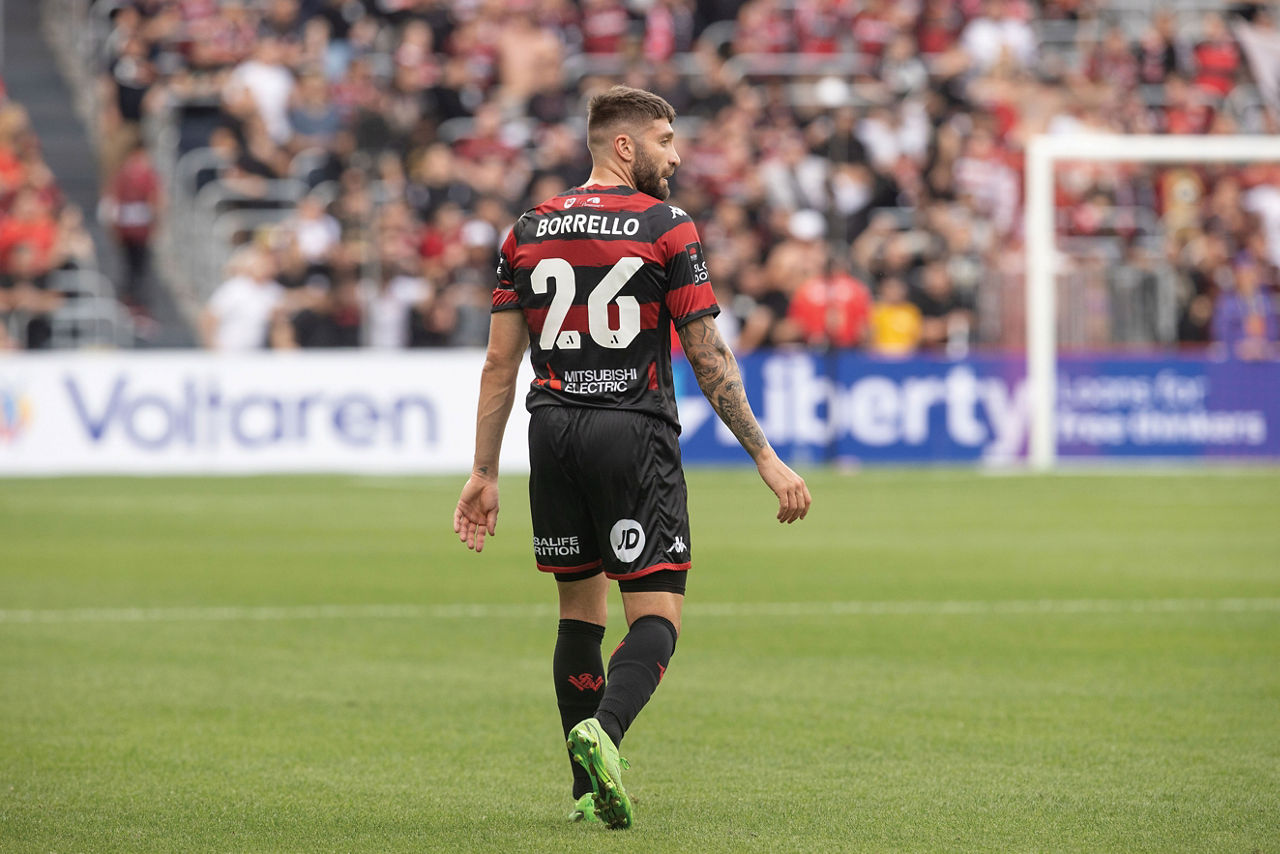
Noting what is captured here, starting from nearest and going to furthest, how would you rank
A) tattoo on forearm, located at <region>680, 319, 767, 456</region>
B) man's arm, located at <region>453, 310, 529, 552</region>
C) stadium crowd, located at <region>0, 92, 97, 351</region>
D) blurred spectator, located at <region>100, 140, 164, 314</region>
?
tattoo on forearm, located at <region>680, 319, 767, 456</region>
man's arm, located at <region>453, 310, 529, 552</region>
stadium crowd, located at <region>0, 92, 97, 351</region>
blurred spectator, located at <region>100, 140, 164, 314</region>

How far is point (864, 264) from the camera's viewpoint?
2464 cm

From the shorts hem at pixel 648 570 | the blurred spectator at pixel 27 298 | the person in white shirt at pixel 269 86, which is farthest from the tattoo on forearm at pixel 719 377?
the person in white shirt at pixel 269 86

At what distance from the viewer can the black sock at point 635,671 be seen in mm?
5367

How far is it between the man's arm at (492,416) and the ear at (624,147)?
0.55 metres

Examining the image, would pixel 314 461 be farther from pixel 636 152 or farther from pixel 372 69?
pixel 636 152

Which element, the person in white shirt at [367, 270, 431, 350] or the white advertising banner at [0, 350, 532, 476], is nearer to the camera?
the white advertising banner at [0, 350, 532, 476]

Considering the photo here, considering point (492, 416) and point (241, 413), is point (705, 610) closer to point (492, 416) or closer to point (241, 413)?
point (492, 416)

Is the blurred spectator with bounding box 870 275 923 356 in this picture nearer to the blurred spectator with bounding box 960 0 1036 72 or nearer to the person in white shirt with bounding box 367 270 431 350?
the person in white shirt with bounding box 367 270 431 350

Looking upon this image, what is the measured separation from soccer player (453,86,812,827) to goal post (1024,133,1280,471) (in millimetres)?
16534

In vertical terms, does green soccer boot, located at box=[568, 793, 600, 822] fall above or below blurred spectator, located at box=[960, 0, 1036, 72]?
below

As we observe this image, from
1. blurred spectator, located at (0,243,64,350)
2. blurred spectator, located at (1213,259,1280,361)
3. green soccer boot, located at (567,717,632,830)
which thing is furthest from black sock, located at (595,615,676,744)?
blurred spectator, located at (1213,259,1280,361)

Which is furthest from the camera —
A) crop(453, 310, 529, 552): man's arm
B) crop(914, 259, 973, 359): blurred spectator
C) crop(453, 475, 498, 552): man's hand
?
crop(914, 259, 973, 359): blurred spectator

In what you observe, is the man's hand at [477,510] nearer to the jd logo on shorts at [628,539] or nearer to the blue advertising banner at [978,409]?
the jd logo on shorts at [628,539]

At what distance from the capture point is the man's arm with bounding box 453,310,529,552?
569 cm
